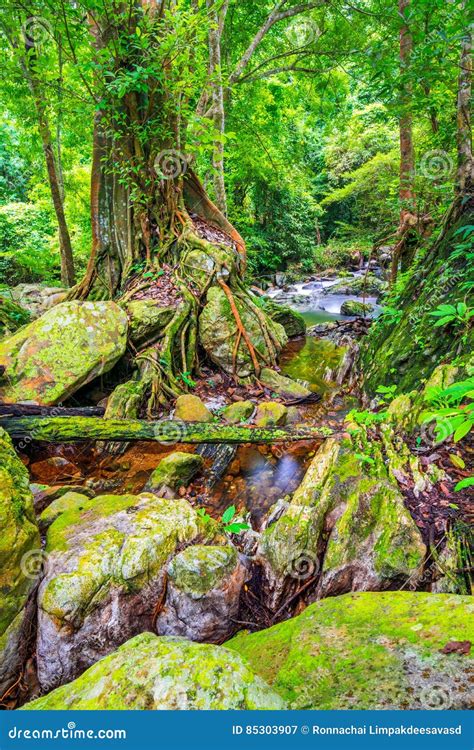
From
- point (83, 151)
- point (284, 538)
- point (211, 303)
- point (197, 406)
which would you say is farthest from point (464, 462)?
point (83, 151)

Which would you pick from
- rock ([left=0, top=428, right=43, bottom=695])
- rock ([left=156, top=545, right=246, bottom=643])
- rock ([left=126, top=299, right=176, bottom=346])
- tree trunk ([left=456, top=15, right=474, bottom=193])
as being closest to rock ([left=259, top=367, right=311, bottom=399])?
rock ([left=126, top=299, right=176, bottom=346])

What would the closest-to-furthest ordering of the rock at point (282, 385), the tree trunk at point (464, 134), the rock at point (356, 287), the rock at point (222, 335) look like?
the tree trunk at point (464, 134), the rock at point (282, 385), the rock at point (222, 335), the rock at point (356, 287)

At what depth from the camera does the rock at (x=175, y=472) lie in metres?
3.61

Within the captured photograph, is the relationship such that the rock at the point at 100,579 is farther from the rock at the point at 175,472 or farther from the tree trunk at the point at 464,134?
the tree trunk at the point at 464,134

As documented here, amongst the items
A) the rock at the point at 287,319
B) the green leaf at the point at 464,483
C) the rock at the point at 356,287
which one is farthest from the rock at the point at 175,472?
the rock at the point at 356,287

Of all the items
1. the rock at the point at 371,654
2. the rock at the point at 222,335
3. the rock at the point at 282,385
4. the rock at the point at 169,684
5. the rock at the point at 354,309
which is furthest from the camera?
the rock at the point at 354,309

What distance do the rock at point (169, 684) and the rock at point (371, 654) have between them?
1.08 ft

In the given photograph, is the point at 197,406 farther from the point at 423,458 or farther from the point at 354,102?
the point at 354,102

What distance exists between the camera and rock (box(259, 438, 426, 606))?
2.15 meters

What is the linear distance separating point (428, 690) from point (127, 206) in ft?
24.9

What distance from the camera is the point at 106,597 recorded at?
2.08m

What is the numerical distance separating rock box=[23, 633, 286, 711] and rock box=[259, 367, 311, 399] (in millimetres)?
4569

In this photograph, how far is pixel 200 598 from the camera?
216 centimetres

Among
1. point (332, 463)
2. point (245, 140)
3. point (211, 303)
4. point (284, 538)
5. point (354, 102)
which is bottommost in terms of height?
point (284, 538)
